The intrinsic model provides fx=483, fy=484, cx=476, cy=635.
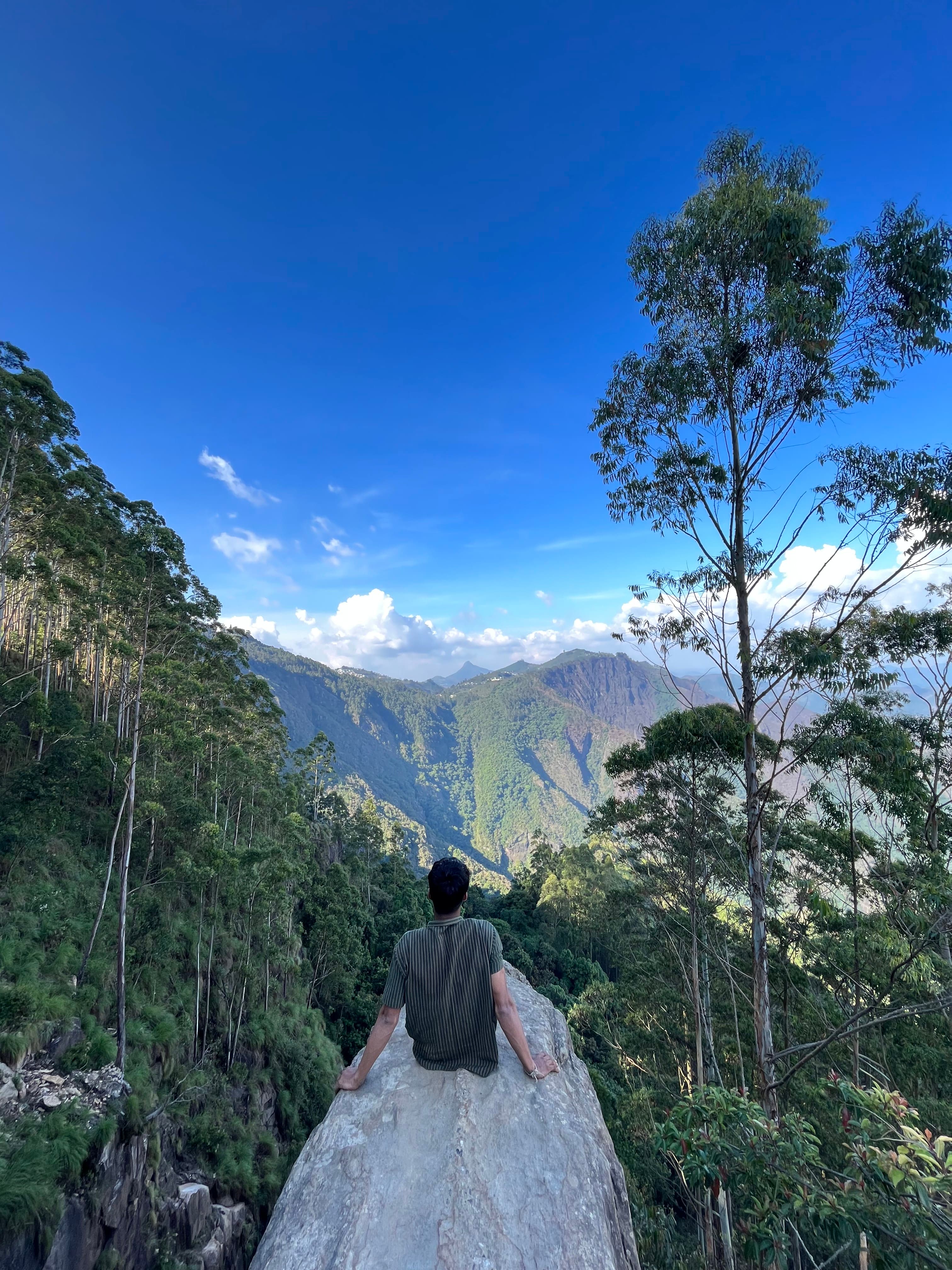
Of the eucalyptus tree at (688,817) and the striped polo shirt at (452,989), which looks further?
the eucalyptus tree at (688,817)

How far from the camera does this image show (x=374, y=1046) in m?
2.54

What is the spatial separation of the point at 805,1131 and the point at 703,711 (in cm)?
459

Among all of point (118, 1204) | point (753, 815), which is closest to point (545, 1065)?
point (753, 815)

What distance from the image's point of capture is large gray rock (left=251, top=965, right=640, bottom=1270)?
1850 mm

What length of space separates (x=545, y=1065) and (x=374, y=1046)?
100 cm

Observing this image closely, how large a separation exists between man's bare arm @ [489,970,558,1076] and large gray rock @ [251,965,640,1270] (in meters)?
0.18

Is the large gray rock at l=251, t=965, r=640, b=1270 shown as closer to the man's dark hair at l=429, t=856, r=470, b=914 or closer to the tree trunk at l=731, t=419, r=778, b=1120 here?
the man's dark hair at l=429, t=856, r=470, b=914

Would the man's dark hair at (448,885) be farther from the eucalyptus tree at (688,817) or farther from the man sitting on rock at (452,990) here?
the eucalyptus tree at (688,817)

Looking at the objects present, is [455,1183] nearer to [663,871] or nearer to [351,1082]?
[351,1082]

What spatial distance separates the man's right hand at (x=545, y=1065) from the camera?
2.68 m

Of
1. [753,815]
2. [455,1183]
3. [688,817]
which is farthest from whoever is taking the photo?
[688,817]

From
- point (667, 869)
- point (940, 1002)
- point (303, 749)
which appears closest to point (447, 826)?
point (303, 749)

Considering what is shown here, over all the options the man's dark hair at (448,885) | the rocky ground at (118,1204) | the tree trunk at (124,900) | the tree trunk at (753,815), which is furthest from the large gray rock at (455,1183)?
the tree trunk at (124,900)

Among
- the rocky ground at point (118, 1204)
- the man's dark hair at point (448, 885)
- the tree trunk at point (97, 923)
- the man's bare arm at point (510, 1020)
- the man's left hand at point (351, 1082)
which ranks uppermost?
the man's dark hair at point (448, 885)
